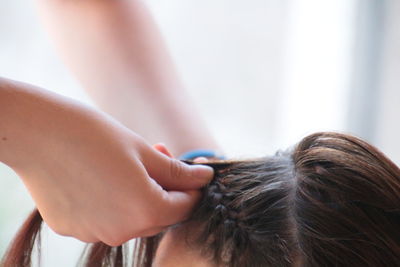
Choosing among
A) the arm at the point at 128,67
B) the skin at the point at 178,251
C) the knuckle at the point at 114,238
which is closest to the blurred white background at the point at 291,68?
the arm at the point at 128,67

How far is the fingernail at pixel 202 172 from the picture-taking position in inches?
25.0

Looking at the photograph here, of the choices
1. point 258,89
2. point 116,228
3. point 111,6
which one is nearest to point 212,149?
point 111,6

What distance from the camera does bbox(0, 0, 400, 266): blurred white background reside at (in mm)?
1466

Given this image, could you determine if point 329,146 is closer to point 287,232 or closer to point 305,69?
point 287,232

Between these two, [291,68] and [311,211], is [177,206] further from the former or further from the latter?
[291,68]

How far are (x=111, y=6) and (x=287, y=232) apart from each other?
0.54 m

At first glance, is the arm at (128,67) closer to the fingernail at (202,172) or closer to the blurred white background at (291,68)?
the fingernail at (202,172)

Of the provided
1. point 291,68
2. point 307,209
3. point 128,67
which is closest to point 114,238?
point 307,209

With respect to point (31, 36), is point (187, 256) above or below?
below

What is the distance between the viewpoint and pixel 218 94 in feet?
4.86

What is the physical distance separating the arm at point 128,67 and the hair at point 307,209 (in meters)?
0.31

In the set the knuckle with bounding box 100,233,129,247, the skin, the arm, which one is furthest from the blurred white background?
the knuckle with bounding box 100,233,129,247

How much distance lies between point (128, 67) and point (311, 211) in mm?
502

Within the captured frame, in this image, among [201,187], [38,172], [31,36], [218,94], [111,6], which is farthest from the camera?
[218,94]
